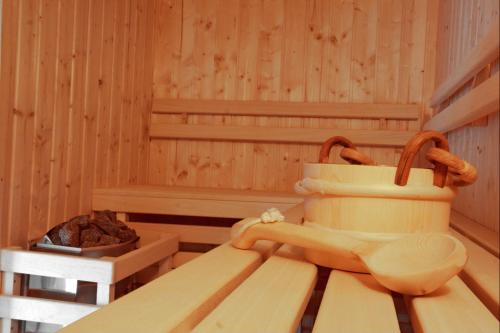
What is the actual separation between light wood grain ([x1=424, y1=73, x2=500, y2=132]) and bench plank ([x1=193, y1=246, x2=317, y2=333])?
39 cm

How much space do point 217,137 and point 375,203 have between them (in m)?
3.04

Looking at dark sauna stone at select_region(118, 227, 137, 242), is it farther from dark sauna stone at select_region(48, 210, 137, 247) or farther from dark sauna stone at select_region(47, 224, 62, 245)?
dark sauna stone at select_region(47, 224, 62, 245)

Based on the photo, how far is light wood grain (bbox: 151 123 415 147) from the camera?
3.72 metres

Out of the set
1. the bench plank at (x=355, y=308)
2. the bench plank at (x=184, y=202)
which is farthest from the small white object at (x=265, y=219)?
the bench plank at (x=184, y=202)

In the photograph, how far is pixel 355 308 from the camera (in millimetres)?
745

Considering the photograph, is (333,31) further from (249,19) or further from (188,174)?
(188,174)

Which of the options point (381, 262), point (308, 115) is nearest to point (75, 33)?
point (308, 115)

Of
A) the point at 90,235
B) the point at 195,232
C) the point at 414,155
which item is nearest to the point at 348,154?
the point at 414,155

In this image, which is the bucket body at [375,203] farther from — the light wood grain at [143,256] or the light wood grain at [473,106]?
the light wood grain at [143,256]

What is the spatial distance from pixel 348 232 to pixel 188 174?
10.4 feet

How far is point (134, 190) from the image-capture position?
326 cm

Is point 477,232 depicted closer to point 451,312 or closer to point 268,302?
point 451,312

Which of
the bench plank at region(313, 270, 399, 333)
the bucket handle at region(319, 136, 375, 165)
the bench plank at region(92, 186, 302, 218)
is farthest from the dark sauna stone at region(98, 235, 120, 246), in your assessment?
the bench plank at region(313, 270, 399, 333)

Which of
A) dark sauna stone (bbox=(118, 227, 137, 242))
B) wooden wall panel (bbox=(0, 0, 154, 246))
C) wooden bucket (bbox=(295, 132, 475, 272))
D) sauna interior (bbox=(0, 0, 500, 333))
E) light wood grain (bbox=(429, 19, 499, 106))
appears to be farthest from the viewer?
dark sauna stone (bbox=(118, 227, 137, 242))
